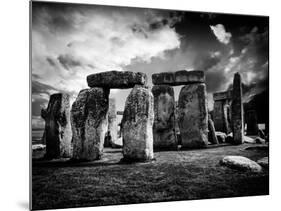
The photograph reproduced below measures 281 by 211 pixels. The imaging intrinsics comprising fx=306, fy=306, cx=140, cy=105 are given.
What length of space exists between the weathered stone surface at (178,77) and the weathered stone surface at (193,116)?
0.58 metres

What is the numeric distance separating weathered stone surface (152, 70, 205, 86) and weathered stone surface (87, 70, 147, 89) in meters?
1.48

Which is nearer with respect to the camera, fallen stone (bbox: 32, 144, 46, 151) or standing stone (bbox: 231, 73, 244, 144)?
fallen stone (bbox: 32, 144, 46, 151)

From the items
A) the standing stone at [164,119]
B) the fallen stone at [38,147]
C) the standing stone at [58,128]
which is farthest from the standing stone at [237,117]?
the fallen stone at [38,147]

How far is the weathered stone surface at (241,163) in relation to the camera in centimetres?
654

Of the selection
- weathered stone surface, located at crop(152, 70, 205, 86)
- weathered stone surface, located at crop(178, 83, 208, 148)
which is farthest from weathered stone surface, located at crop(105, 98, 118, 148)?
weathered stone surface, located at crop(178, 83, 208, 148)

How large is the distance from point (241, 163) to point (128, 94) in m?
2.91

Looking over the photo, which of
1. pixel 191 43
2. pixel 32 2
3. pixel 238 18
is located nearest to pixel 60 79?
pixel 32 2

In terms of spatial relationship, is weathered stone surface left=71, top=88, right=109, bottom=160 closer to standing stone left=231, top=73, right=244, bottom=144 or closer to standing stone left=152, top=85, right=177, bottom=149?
standing stone left=152, top=85, right=177, bottom=149

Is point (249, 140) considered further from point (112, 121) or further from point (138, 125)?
point (112, 121)

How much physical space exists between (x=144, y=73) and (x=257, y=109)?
3175 millimetres

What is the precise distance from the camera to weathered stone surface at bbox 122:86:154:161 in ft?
21.9

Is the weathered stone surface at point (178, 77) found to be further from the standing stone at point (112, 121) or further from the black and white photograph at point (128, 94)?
the standing stone at point (112, 121)

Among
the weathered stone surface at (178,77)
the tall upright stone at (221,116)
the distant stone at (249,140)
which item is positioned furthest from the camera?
the tall upright stone at (221,116)
